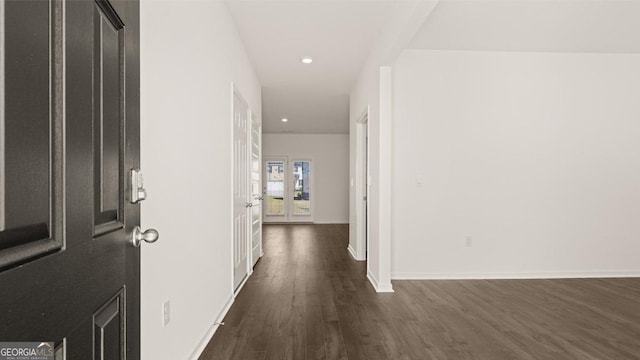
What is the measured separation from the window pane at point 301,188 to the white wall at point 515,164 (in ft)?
21.1

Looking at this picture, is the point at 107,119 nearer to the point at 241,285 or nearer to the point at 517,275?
the point at 241,285

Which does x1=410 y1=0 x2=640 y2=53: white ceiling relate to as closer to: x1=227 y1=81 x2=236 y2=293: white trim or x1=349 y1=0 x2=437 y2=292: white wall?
x1=349 y1=0 x2=437 y2=292: white wall

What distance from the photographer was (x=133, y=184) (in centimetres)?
94

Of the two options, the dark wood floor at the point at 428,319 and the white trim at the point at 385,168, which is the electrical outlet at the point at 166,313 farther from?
the white trim at the point at 385,168

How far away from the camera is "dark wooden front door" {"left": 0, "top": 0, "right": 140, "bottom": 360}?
49cm

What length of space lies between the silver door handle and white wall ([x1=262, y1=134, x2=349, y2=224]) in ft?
31.0

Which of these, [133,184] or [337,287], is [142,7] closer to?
[133,184]

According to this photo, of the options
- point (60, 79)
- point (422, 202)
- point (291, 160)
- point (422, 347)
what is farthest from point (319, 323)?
point (291, 160)

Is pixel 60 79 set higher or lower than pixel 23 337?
higher

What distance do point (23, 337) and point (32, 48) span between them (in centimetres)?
42

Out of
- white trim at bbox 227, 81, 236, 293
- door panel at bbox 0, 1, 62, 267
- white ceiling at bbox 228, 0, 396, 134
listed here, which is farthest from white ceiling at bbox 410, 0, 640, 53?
door panel at bbox 0, 1, 62, 267

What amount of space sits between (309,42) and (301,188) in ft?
22.7

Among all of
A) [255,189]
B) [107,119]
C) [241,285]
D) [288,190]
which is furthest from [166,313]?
[288,190]

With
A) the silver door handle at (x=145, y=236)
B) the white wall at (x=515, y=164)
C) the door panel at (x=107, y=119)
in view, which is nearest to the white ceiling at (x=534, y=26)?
the white wall at (x=515, y=164)
